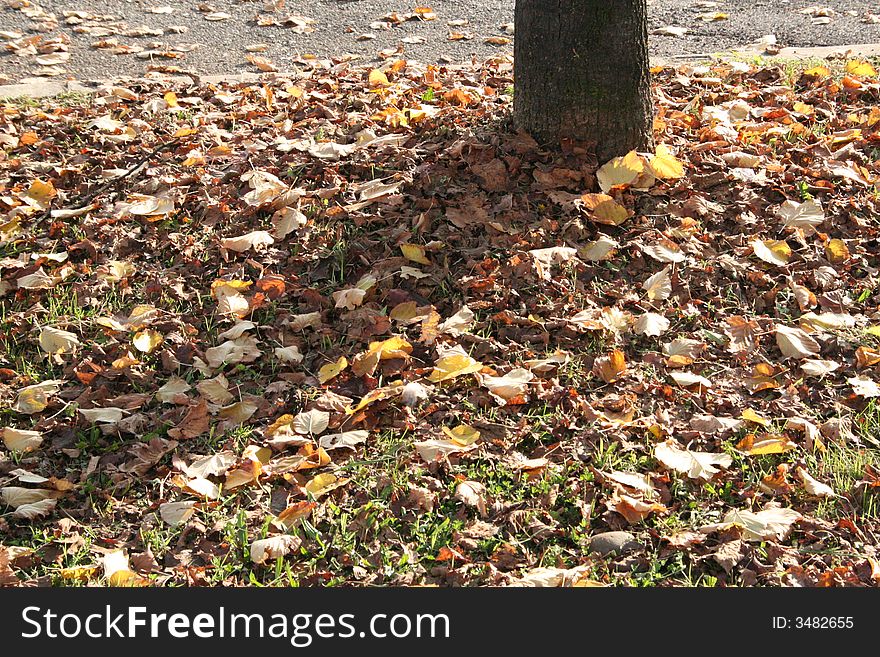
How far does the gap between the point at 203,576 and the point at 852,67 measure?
426 centimetres

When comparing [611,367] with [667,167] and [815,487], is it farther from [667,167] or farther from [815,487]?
[667,167]

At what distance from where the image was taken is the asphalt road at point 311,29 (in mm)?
5781

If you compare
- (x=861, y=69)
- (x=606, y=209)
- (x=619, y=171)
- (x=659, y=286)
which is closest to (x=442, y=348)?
(x=659, y=286)

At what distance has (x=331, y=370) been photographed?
3.12 m

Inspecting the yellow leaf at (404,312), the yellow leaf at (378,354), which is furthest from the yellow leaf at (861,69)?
the yellow leaf at (378,354)

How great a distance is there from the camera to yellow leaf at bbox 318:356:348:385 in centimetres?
310

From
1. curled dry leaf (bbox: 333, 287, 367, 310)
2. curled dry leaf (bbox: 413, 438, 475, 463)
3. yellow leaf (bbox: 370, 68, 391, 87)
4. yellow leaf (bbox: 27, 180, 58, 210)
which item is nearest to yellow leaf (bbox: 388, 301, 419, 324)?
curled dry leaf (bbox: 333, 287, 367, 310)

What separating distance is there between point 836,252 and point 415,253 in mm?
1581

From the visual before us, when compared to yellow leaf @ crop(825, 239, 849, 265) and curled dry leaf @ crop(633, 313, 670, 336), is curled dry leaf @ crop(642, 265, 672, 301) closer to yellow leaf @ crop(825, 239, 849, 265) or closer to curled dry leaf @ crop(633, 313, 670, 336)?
curled dry leaf @ crop(633, 313, 670, 336)

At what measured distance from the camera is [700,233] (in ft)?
11.8

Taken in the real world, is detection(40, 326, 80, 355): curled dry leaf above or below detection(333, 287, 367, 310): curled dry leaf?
below

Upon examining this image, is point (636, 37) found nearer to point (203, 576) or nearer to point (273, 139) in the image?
point (273, 139)

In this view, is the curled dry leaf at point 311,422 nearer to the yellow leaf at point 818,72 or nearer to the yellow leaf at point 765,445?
the yellow leaf at point 765,445

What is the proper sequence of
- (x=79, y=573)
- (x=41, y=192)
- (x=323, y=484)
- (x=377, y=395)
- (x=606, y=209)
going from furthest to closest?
(x=41, y=192) → (x=606, y=209) → (x=377, y=395) → (x=323, y=484) → (x=79, y=573)
